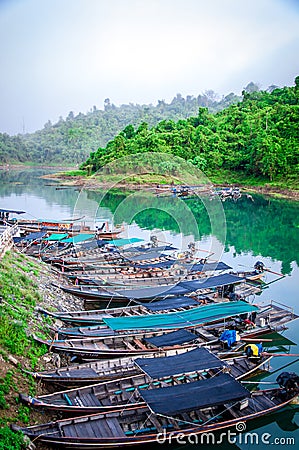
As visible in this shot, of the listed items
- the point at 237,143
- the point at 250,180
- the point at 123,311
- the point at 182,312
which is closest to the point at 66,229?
the point at 123,311

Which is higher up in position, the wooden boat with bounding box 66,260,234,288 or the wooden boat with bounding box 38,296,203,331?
the wooden boat with bounding box 66,260,234,288

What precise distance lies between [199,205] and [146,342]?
3338 centimetres

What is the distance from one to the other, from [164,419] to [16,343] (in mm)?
3389

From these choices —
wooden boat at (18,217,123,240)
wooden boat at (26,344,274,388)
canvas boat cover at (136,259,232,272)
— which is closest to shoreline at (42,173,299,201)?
wooden boat at (18,217,123,240)

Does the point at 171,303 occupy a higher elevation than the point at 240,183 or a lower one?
lower

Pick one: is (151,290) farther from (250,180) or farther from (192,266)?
(250,180)

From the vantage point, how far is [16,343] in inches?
355

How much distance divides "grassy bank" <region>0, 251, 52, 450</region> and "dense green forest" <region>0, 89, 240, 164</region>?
9118 cm

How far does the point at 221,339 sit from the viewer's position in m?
10.6

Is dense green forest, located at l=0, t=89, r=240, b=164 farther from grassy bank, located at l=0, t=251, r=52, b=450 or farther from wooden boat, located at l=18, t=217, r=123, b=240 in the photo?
grassy bank, located at l=0, t=251, r=52, b=450

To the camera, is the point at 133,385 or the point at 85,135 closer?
the point at 133,385

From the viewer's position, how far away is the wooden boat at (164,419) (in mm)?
7023

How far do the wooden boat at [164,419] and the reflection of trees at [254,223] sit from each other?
42.3ft

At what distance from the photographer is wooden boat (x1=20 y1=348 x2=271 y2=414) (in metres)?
7.68
